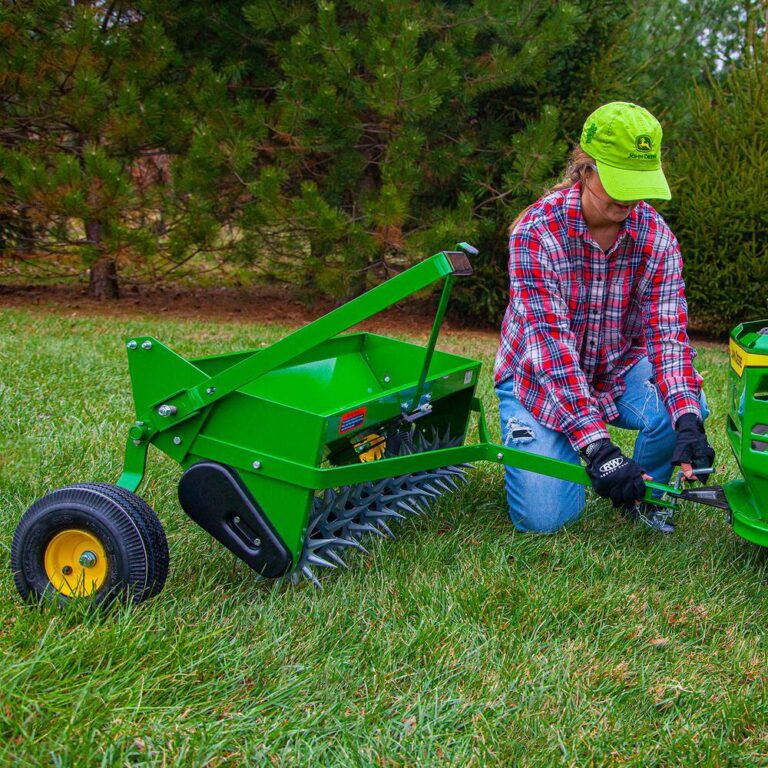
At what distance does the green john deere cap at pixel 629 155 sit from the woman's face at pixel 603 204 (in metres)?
0.11

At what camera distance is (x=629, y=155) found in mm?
2578

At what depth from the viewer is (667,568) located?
2.71 m

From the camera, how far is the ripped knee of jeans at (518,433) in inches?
116

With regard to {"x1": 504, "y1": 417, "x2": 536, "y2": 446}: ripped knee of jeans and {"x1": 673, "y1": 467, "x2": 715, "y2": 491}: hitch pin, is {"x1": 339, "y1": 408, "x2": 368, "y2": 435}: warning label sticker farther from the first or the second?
{"x1": 673, "y1": 467, "x2": 715, "y2": 491}: hitch pin

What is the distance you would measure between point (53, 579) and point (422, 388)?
1202 millimetres

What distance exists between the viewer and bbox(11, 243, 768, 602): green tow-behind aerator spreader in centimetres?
220

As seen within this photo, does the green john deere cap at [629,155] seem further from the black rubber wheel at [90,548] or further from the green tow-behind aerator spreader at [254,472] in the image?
the black rubber wheel at [90,548]

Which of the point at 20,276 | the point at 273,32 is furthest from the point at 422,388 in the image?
the point at 20,276

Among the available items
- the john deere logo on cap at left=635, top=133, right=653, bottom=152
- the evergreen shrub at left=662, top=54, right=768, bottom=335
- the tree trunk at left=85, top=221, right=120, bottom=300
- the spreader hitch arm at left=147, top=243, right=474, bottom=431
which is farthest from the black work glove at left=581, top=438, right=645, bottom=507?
the tree trunk at left=85, top=221, right=120, bottom=300

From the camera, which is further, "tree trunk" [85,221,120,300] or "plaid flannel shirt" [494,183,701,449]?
"tree trunk" [85,221,120,300]

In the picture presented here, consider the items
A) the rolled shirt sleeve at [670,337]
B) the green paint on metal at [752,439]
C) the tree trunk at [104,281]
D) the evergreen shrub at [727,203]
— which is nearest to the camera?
the green paint on metal at [752,439]

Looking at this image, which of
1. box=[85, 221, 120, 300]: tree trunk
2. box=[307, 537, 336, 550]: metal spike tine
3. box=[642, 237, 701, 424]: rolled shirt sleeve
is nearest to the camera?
box=[307, 537, 336, 550]: metal spike tine

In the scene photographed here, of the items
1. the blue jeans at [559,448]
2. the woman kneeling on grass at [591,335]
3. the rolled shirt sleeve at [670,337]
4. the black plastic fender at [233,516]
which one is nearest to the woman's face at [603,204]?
the woman kneeling on grass at [591,335]

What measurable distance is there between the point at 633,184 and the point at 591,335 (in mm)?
614
